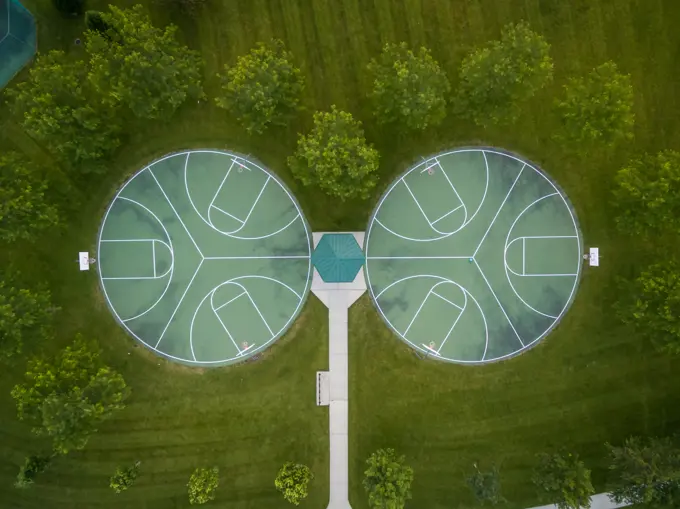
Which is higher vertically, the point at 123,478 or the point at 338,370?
the point at 338,370

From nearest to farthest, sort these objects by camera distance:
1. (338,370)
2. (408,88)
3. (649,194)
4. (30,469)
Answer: (408,88)
(649,194)
(30,469)
(338,370)

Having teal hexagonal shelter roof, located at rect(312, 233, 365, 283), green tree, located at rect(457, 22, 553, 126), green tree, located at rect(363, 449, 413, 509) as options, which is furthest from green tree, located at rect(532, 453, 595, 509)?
green tree, located at rect(457, 22, 553, 126)

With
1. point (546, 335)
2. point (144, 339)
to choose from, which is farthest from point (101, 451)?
point (546, 335)

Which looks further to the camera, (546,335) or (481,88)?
(546,335)

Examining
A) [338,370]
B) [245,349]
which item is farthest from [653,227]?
[245,349]

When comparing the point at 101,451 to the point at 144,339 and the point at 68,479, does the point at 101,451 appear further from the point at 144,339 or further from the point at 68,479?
the point at 144,339

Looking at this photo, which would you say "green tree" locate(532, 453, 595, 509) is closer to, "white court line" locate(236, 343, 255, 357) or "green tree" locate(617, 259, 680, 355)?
"green tree" locate(617, 259, 680, 355)

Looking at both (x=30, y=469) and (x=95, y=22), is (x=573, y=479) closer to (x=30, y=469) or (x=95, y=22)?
(x=30, y=469)
